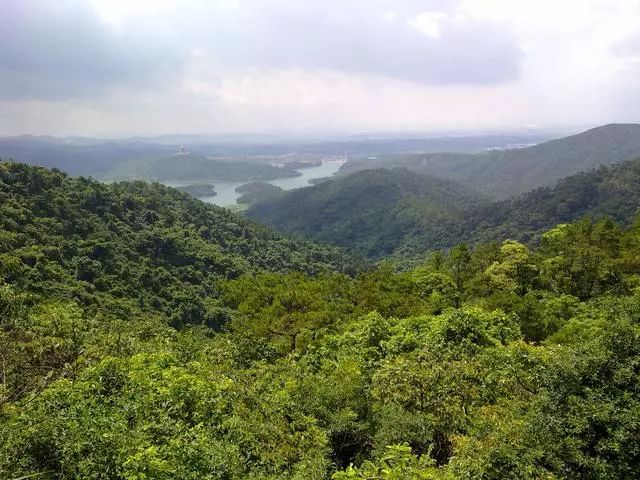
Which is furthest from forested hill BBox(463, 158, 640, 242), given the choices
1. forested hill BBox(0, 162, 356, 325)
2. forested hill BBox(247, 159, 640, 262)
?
forested hill BBox(0, 162, 356, 325)

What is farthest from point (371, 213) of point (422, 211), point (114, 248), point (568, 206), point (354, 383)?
point (354, 383)

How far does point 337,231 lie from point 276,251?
249 feet

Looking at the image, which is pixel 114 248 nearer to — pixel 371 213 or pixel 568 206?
pixel 568 206

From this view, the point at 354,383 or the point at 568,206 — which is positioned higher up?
the point at 354,383

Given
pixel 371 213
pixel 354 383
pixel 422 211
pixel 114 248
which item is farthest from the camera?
pixel 371 213

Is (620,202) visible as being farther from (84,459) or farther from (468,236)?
(84,459)

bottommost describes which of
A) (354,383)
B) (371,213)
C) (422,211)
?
(371,213)

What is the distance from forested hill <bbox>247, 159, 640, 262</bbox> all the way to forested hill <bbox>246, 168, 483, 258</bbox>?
337mm

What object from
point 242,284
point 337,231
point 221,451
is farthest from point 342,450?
point 337,231

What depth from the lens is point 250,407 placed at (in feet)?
38.2

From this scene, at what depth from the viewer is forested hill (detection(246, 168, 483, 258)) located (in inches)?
5714

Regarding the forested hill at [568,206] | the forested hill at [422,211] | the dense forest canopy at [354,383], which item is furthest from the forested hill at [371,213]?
the dense forest canopy at [354,383]

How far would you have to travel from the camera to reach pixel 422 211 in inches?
6216

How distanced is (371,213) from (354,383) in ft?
521
